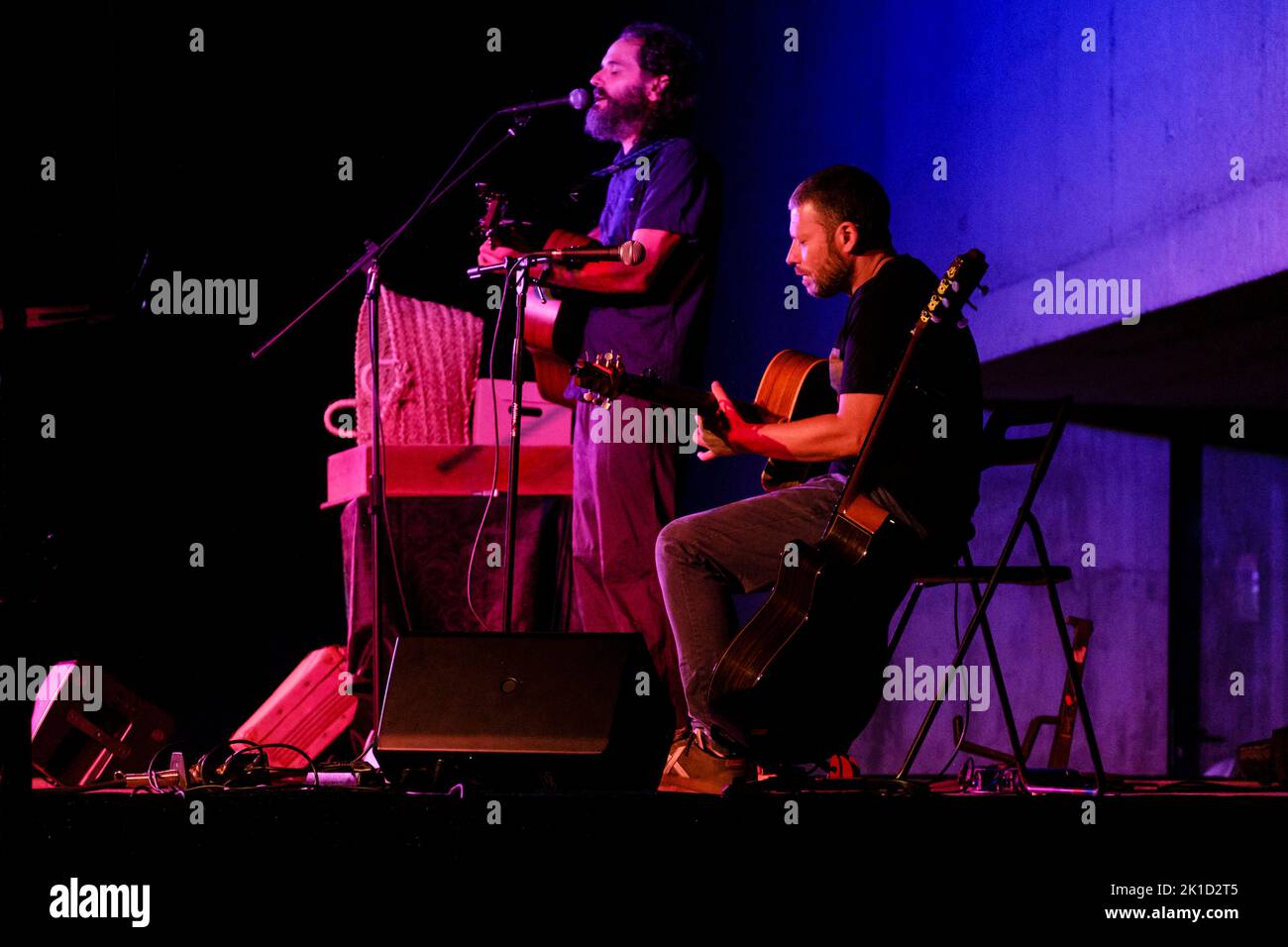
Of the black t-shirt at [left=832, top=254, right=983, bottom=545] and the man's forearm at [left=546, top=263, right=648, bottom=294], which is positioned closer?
the black t-shirt at [left=832, top=254, right=983, bottom=545]

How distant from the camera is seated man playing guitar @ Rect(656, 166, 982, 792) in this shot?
9.87 feet

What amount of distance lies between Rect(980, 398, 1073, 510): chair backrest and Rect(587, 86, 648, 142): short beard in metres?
1.32

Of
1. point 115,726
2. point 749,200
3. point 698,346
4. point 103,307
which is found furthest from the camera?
point 749,200

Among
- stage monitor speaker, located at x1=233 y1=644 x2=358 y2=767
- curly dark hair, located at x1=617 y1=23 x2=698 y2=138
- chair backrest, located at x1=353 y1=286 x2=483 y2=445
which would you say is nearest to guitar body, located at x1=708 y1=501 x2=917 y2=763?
curly dark hair, located at x1=617 y1=23 x2=698 y2=138

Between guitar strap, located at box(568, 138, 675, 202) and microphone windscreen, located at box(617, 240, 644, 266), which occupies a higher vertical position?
guitar strap, located at box(568, 138, 675, 202)

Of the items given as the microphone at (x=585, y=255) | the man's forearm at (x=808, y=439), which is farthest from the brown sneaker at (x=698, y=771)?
the microphone at (x=585, y=255)

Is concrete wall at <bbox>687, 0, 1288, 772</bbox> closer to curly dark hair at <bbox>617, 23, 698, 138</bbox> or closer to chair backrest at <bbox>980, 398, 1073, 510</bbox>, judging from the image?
chair backrest at <bbox>980, 398, 1073, 510</bbox>

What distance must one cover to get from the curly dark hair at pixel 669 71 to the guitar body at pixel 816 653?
1.58 metres

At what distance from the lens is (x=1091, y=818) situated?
2.32m

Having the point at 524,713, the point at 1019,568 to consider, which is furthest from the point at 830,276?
the point at 524,713

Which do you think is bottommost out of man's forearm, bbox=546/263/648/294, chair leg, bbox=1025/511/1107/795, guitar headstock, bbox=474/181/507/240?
chair leg, bbox=1025/511/1107/795

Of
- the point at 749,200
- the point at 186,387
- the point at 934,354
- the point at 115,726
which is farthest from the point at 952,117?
the point at 115,726
